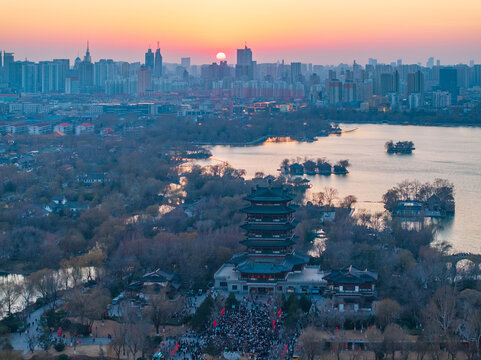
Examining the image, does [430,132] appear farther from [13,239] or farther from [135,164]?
[13,239]

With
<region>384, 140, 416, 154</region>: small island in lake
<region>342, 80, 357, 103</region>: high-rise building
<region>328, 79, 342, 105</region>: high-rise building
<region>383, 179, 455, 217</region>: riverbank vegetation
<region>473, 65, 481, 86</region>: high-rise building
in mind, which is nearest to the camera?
<region>383, 179, 455, 217</region>: riverbank vegetation

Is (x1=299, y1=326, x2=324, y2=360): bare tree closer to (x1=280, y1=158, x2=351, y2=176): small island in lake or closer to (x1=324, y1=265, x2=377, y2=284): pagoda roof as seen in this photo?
(x1=324, y1=265, x2=377, y2=284): pagoda roof

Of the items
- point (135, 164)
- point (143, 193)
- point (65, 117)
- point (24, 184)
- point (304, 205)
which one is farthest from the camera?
point (65, 117)

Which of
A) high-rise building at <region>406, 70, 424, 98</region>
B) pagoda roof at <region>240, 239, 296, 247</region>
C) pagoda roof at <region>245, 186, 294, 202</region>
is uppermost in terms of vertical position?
high-rise building at <region>406, 70, 424, 98</region>

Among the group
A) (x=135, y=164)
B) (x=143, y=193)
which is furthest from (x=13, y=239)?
(x=135, y=164)

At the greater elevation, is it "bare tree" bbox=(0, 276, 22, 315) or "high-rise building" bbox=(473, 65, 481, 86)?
"high-rise building" bbox=(473, 65, 481, 86)

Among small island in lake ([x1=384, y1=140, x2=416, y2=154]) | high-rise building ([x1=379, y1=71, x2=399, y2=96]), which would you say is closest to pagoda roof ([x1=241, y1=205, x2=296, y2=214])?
small island in lake ([x1=384, y1=140, x2=416, y2=154])

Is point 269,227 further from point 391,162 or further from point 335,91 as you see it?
point 335,91

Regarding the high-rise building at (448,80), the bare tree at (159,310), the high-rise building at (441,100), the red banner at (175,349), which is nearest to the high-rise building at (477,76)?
the high-rise building at (448,80)
